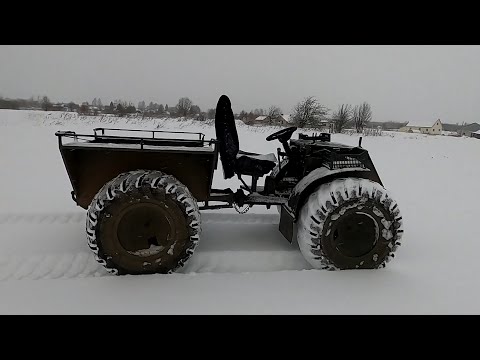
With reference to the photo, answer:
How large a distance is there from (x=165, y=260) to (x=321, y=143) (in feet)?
7.56

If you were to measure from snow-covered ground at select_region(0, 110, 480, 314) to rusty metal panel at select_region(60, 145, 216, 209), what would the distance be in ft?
2.62

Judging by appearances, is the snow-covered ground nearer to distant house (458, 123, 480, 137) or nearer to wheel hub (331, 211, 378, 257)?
wheel hub (331, 211, 378, 257)

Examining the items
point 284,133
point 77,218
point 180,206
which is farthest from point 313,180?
point 77,218

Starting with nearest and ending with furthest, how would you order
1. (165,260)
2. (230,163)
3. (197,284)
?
(197,284), (165,260), (230,163)

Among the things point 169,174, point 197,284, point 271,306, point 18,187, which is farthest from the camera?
point 18,187

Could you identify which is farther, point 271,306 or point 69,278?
point 69,278

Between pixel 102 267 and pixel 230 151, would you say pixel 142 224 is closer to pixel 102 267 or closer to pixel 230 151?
pixel 102 267

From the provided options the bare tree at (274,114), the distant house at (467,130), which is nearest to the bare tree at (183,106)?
the bare tree at (274,114)

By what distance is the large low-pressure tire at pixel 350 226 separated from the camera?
3504 millimetres

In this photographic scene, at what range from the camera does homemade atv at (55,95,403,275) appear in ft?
10.8

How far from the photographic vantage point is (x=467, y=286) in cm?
332

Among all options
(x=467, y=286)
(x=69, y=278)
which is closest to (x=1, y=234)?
(x=69, y=278)

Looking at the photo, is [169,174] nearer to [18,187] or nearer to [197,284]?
[197,284]

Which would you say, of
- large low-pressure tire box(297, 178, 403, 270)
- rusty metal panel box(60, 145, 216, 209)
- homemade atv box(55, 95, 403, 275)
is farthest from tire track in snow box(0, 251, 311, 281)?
rusty metal panel box(60, 145, 216, 209)
